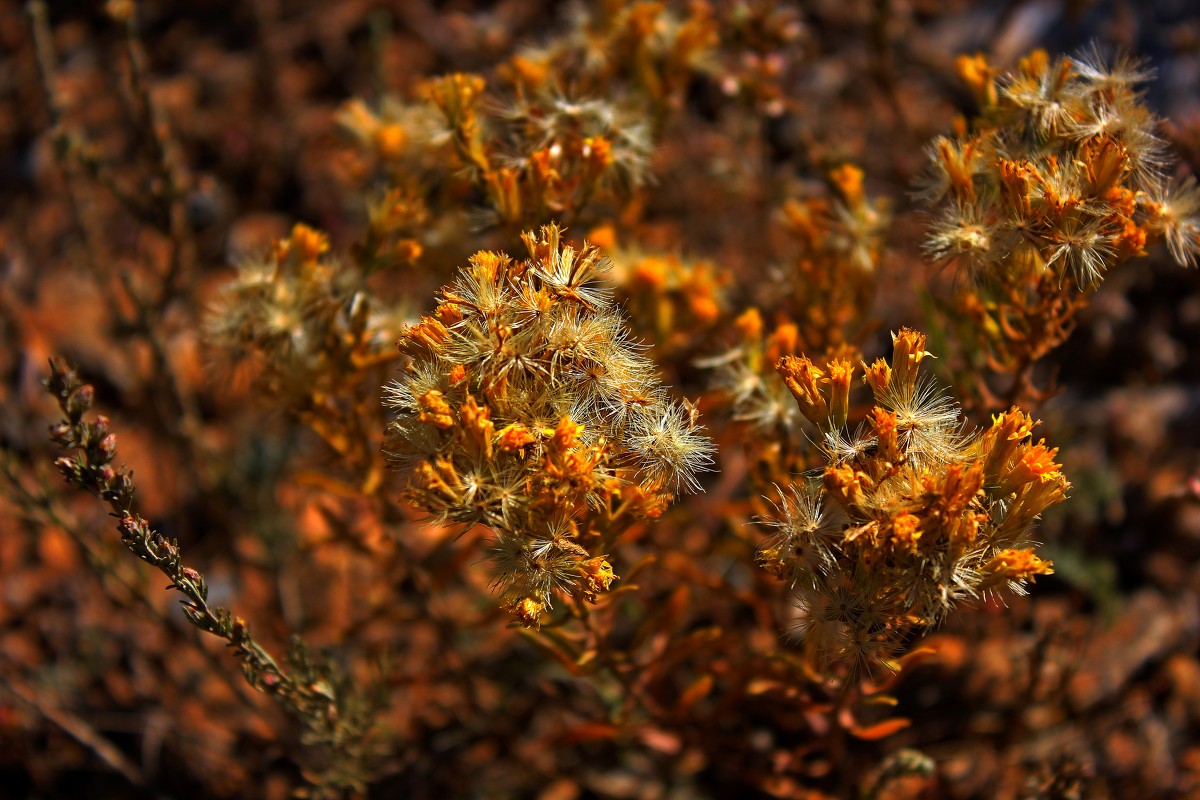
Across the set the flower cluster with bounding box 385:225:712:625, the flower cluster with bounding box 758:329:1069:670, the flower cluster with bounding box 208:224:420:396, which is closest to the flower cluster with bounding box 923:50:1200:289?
the flower cluster with bounding box 758:329:1069:670

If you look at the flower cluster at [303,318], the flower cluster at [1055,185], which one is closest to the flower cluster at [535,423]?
the flower cluster at [303,318]

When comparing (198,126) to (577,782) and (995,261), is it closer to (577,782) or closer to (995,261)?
(577,782)

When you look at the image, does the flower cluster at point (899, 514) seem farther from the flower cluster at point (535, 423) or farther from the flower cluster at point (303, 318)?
the flower cluster at point (303, 318)

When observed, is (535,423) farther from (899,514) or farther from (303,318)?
(303,318)

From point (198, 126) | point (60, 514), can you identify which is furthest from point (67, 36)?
point (60, 514)

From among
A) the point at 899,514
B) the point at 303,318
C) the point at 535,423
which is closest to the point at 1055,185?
the point at 899,514
